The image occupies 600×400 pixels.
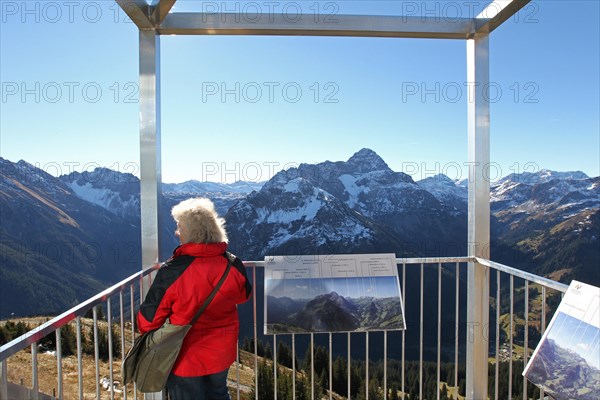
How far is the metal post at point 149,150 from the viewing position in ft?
7.83

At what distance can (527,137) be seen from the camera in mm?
20078

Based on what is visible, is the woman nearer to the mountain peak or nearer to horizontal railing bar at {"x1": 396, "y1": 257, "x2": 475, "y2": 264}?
horizontal railing bar at {"x1": 396, "y1": 257, "x2": 475, "y2": 264}

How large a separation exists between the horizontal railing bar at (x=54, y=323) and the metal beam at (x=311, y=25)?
1580mm

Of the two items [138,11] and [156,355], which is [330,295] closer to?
[156,355]

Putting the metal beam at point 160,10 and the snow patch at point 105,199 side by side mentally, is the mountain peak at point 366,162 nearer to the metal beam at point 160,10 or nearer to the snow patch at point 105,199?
the snow patch at point 105,199

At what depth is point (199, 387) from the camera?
5.87 feet

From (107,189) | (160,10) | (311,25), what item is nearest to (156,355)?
(160,10)

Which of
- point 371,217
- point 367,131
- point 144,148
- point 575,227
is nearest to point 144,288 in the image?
point 144,148

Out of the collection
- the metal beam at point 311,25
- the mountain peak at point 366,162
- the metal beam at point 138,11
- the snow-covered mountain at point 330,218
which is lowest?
the snow-covered mountain at point 330,218

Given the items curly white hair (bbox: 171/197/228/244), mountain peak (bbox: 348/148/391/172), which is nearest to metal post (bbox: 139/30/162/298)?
curly white hair (bbox: 171/197/228/244)

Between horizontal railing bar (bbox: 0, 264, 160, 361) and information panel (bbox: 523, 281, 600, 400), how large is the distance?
1.91 metres

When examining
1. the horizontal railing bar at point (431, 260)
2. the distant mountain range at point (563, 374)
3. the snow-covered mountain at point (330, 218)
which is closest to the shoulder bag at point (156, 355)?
the horizontal railing bar at point (431, 260)

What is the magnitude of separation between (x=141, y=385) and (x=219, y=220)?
2.64 ft

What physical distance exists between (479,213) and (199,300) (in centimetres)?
193
